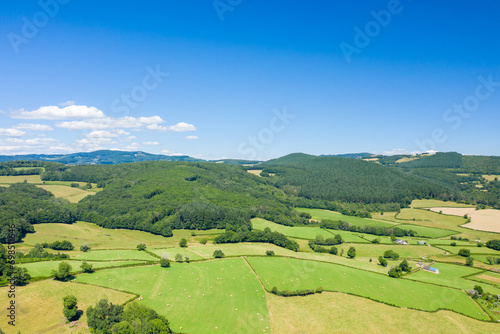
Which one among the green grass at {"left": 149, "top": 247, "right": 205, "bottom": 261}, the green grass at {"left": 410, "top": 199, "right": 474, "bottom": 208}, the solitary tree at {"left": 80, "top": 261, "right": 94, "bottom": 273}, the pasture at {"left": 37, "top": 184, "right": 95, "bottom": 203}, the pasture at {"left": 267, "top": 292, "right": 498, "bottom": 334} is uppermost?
the pasture at {"left": 37, "top": 184, "right": 95, "bottom": 203}

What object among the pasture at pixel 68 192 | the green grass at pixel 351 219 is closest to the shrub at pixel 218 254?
the green grass at pixel 351 219

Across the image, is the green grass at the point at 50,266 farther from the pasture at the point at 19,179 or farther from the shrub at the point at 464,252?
the pasture at the point at 19,179

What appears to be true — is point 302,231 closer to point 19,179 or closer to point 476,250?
point 476,250

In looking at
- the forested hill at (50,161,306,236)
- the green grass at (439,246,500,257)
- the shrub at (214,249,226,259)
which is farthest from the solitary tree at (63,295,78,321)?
the green grass at (439,246,500,257)

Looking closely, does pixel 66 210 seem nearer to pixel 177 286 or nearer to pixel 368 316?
pixel 177 286

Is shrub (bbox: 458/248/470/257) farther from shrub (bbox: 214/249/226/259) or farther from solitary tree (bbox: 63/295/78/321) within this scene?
solitary tree (bbox: 63/295/78/321)

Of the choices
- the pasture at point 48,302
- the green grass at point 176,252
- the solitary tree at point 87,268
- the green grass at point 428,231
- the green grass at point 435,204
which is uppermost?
the green grass at point 435,204
